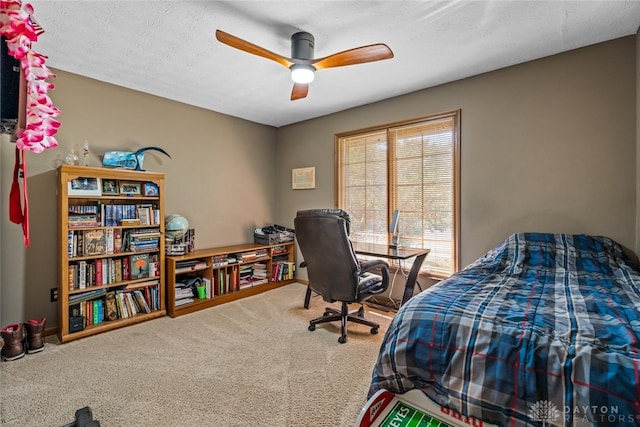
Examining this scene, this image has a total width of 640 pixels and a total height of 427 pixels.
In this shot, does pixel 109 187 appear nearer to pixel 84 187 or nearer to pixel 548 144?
pixel 84 187

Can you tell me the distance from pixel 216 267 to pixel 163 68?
2.12 m

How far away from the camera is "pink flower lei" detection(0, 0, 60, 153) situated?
0.77 metres

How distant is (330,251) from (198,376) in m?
1.30

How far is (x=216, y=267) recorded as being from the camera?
347cm

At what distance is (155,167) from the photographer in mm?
3379

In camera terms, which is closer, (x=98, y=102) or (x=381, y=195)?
(x=98, y=102)

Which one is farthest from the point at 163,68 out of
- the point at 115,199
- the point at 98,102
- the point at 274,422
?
the point at 274,422

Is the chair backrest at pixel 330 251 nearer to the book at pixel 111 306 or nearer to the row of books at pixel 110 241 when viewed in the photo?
the row of books at pixel 110 241

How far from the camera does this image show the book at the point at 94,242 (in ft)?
8.69

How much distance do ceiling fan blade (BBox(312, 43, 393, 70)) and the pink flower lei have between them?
5.17ft

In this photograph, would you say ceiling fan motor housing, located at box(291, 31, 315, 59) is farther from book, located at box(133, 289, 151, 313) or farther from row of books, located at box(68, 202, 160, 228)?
book, located at box(133, 289, 151, 313)

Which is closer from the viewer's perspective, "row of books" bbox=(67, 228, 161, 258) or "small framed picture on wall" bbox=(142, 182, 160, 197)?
"row of books" bbox=(67, 228, 161, 258)

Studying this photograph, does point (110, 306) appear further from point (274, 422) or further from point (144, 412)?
point (274, 422)

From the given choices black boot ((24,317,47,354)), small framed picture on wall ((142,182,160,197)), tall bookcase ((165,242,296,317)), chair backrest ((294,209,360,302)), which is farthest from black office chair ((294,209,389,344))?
black boot ((24,317,47,354))
